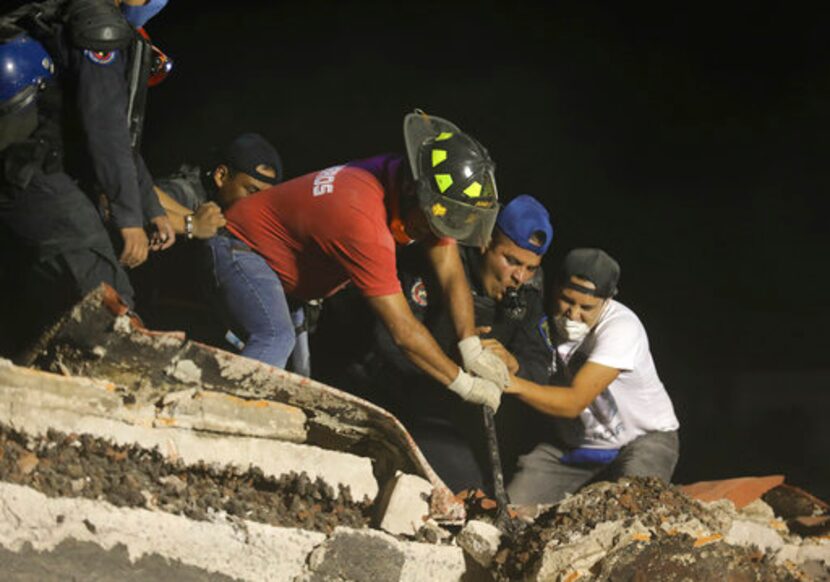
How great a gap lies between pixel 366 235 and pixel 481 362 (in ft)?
2.33

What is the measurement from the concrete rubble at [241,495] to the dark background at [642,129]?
2.66m

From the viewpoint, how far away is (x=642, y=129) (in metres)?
5.77

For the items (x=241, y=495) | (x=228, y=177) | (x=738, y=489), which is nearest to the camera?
(x=241, y=495)

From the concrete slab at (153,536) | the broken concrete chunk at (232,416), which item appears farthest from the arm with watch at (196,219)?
the concrete slab at (153,536)

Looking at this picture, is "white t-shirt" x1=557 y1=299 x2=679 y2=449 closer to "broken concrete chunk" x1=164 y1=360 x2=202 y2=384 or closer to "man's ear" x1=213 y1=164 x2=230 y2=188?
"man's ear" x1=213 y1=164 x2=230 y2=188

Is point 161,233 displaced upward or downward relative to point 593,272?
upward

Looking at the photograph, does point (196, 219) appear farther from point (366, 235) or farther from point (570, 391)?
point (570, 391)

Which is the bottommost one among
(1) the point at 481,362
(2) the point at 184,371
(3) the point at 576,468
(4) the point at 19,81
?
(3) the point at 576,468

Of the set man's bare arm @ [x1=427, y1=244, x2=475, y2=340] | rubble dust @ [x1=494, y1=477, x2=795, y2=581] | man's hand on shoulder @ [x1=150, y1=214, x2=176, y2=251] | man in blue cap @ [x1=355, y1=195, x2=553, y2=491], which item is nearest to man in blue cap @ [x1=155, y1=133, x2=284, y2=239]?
man's hand on shoulder @ [x1=150, y1=214, x2=176, y2=251]

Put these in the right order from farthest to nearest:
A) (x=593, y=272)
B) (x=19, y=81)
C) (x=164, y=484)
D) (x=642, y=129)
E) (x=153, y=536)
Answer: (x=642, y=129) → (x=593, y=272) → (x=19, y=81) → (x=164, y=484) → (x=153, y=536)

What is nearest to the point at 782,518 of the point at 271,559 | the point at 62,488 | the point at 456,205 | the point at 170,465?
the point at 456,205

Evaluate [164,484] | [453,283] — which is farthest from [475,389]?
[164,484]

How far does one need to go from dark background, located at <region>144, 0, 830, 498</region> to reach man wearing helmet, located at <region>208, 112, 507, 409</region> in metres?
1.60

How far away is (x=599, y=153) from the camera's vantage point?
18.9 feet
